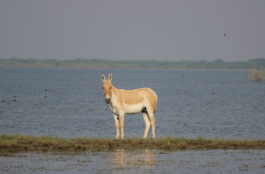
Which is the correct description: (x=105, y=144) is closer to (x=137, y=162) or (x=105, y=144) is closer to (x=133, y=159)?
(x=133, y=159)

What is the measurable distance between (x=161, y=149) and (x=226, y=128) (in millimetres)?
14463

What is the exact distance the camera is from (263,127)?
31.0 metres

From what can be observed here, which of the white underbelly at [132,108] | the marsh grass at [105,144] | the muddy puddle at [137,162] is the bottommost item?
the muddy puddle at [137,162]

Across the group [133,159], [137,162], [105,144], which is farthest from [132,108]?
[137,162]

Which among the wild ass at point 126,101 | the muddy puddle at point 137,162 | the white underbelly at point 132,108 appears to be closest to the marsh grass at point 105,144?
the muddy puddle at point 137,162

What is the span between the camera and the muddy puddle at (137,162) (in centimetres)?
1348

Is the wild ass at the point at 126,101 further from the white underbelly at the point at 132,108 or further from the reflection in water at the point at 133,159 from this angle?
the reflection in water at the point at 133,159

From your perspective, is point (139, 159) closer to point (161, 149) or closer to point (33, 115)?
point (161, 149)

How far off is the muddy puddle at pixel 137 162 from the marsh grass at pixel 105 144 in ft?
2.40

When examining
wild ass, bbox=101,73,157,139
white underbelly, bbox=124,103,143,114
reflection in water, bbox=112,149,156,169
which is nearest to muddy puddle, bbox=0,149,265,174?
reflection in water, bbox=112,149,156,169

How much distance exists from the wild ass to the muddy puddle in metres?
2.57

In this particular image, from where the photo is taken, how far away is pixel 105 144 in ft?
56.4

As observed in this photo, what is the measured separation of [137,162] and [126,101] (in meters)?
4.80

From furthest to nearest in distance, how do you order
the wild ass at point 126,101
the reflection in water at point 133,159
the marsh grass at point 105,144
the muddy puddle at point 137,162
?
the wild ass at point 126,101
the marsh grass at point 105,144
the reflection in water at point 133,159
the muddy puddle at point 137,162
